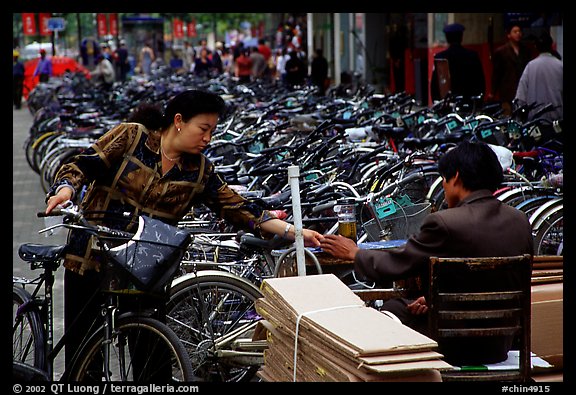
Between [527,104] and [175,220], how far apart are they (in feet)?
24.5

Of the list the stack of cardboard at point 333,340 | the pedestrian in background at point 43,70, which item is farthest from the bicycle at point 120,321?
the pedestrian in background at point 43,70

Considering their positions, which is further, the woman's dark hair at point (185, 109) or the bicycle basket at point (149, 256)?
the woman's dark hair at point (185, 109)

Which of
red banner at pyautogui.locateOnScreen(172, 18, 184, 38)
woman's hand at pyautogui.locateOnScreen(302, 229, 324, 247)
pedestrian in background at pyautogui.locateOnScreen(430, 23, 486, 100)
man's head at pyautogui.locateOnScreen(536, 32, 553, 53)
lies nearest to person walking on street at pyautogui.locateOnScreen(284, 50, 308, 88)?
pedestrian in background at pyautogui.locateOnScreen(430, 23, 486, 100)

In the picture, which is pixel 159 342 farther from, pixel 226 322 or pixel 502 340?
pixel 502 340

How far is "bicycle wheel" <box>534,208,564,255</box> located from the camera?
763 centimetres

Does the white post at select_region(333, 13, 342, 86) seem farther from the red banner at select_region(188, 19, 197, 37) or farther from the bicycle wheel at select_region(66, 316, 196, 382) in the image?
the red banner at select_region(188, 19, 197, 37)

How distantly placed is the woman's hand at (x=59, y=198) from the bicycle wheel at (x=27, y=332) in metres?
0.56

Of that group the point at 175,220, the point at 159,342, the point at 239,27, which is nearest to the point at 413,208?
the point at 175,220

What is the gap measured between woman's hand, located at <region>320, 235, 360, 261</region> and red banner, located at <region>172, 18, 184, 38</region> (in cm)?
6486

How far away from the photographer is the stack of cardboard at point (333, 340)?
12.3 feet

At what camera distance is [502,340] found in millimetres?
4547

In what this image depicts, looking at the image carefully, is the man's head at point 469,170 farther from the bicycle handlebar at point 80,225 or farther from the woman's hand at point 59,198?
the woman's hand at point 59,198

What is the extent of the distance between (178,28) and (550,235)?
63.5 meters

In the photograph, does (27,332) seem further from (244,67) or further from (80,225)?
(244,67)
